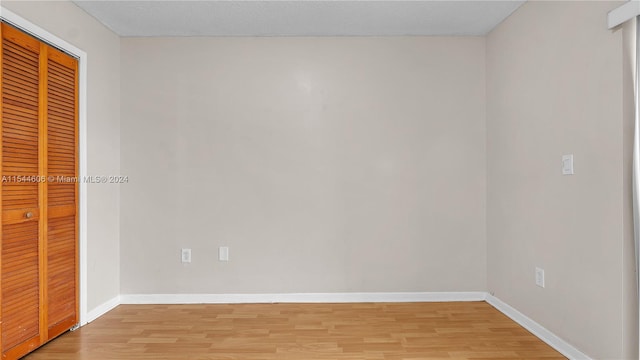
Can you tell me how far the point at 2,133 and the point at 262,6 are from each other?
191cm

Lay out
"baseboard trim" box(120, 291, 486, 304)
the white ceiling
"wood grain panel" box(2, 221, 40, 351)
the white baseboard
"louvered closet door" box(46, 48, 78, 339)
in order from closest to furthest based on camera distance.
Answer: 1. "wood grain panel" box(2, 221, 40, 351)
2. the white baseboard
3. "louvered closet door" box(46, 48, 78, 339)
4. the white ceiling
5. "baseboard trim" box(120, 291, 486, 304)

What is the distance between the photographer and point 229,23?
3551 millimetres

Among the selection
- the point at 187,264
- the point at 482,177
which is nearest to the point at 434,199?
the point at 482,177

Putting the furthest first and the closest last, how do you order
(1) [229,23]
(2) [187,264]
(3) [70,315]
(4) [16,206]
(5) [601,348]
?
1. (2) [187,264]
2. (1) [229,23]
3. (3) [70,315]
4. (4) [16,206]
5. (5) [601,348]

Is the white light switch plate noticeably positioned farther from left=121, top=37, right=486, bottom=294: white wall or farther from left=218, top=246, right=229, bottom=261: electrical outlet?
left=218, top=246, right=229, bottom=261: electrical outlet

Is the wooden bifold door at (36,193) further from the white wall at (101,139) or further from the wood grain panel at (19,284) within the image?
the white wall at (101,139)

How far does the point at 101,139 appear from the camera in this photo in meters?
3.56

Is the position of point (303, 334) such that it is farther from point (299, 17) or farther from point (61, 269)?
point (299, 17)

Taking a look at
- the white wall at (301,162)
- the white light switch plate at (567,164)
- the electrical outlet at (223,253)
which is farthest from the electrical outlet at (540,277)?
the electrical outlet at (223,253)

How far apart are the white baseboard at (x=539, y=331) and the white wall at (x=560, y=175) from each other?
0.04 meters

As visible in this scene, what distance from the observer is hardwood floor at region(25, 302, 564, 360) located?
2.72 metres

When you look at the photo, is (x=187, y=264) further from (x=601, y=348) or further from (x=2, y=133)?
(x=601, y=348)

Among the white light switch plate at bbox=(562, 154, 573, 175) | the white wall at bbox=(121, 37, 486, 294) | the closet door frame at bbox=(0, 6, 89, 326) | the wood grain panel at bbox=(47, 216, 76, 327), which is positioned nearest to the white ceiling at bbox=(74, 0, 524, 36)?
the white wall at bbox=(121, 37, 486, 294)

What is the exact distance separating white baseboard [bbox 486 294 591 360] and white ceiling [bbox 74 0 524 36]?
7.79 feet
